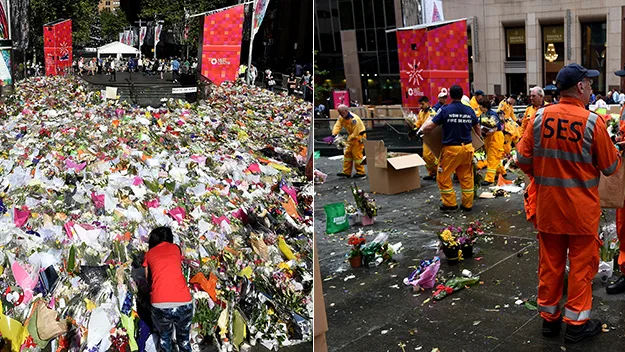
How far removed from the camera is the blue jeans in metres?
4.57

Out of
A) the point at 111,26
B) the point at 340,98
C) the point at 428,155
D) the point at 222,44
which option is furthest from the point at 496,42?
the point at 111,26

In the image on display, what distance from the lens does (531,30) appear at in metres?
38.2

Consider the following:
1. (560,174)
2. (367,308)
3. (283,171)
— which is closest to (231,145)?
(283,171)

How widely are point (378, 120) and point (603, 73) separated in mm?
24869

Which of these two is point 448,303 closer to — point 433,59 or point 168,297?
point 168,297

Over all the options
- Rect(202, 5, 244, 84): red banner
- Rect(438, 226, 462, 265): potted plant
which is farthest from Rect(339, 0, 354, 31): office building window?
Rect(438, 226, 462, 265): potted plant

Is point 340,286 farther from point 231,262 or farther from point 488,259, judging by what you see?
point 488,259

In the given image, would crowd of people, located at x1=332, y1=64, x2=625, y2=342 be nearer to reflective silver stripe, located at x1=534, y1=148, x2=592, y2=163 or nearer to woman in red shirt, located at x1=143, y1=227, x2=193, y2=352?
reflective silver stripe, located at x1=534, y1=148, x2=592, y2=163

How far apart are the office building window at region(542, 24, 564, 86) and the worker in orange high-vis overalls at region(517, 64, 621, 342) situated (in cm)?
3552

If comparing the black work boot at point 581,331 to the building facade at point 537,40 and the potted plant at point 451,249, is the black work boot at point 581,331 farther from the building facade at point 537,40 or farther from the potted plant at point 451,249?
the building facade at point 537,40

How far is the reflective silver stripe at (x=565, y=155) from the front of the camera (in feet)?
13.9

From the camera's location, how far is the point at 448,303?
17.5 feet

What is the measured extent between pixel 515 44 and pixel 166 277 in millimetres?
38260

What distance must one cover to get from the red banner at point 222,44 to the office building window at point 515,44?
90.0 feet
